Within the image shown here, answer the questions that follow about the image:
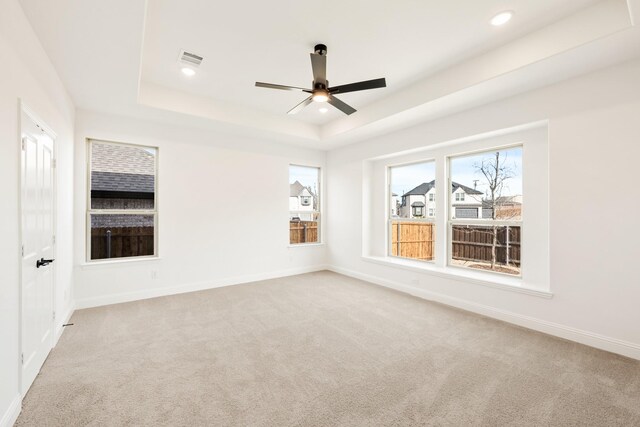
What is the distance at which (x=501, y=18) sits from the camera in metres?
2.55

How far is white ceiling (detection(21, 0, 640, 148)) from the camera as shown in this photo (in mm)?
2361

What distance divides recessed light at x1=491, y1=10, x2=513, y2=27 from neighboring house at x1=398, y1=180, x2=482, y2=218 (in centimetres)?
219

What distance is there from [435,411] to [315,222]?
485 centimetres

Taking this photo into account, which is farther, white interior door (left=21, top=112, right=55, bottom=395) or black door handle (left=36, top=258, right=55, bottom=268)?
black door handle (left=36, top=258, right=55, bottom=268)

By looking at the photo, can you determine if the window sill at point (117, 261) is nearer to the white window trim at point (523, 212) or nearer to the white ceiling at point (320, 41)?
the white ceiling at point (320, 41)

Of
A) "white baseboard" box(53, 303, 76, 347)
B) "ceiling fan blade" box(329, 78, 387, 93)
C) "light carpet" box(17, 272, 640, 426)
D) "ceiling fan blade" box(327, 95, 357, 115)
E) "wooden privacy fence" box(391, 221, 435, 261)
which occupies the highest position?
"ceiling fan blade" box(329, 78, 387, 93)

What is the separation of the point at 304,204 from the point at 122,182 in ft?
10.9

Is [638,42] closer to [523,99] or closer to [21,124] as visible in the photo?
[523,99]

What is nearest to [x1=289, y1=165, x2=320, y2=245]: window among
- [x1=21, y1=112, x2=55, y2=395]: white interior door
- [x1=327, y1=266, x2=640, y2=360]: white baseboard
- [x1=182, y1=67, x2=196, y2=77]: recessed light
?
[x1=327, y1=266, x2=640, y2=360]: white baseboard

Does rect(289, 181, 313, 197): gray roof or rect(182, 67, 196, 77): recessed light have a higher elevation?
rect(182, 67, 196, 77): recessed light

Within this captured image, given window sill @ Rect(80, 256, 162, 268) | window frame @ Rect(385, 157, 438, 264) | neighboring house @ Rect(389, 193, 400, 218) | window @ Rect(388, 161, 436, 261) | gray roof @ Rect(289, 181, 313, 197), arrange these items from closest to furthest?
window sill @ Rect(80, 256, 162, 268) < window frame @ Rect(385, 157, 438, 264) < window @ Rect(388, 161, 436, 261) < neighboring house @ Rect(389, 193, 400, 218) < gray roof @ Rect(289, 181, 313, 197)

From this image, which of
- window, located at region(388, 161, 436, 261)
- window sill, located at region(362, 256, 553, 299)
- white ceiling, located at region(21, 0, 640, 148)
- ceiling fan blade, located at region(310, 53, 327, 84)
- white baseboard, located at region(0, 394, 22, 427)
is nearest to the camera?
white baseboard, located at region(0, 394, 22, 427)

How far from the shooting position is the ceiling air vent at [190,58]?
316 cm

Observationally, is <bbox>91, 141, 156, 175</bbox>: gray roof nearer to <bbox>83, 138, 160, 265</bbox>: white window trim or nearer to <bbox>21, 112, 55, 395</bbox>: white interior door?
<bbox>83, 138, 160, 265</bbox>: white window trim
